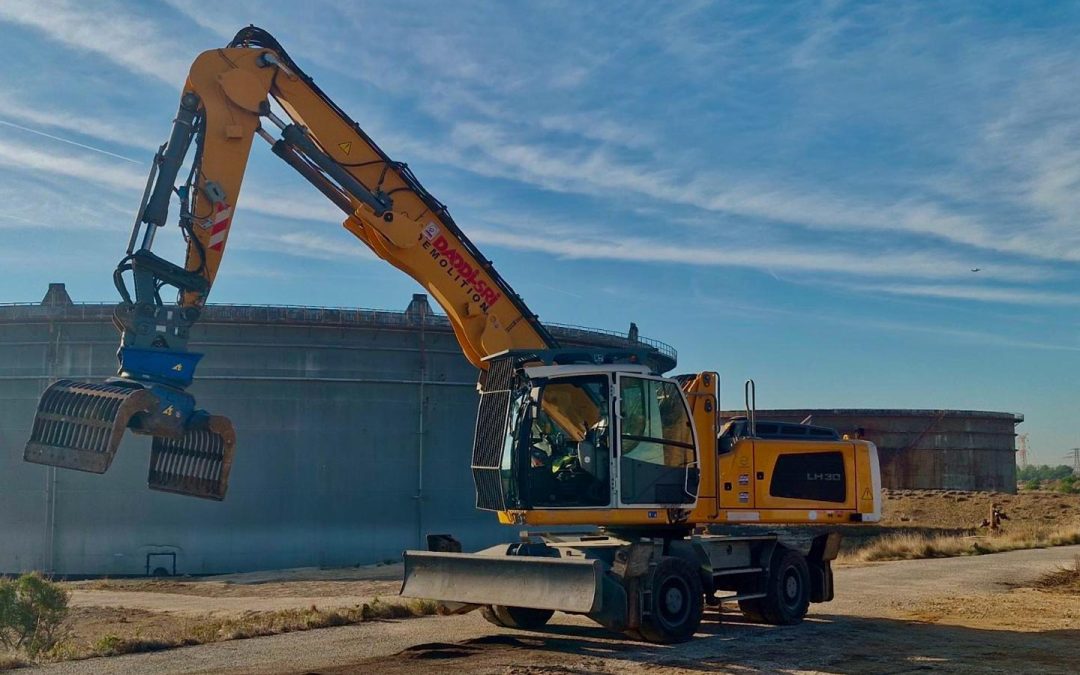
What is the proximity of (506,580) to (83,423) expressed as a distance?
4637mm

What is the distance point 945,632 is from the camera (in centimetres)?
1277

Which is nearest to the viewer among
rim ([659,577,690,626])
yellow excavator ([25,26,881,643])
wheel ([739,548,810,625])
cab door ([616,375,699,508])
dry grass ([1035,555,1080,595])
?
yellow excavator ([25,26,881,643])

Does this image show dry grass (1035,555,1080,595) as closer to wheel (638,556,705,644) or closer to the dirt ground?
the dirt ground

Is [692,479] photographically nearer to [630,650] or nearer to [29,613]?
[630,650]

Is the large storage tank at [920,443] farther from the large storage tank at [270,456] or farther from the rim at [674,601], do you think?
the rim at [674,601]

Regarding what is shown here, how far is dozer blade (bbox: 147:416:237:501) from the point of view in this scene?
10789mm

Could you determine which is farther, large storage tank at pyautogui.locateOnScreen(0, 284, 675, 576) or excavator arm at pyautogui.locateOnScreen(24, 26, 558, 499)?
large storage tank at pyautogui.locateOnScreen(0, 284, 675, 576)

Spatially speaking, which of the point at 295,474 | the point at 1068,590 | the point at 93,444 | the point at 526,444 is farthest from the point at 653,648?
the point at 295,474

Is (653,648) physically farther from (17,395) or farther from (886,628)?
(17,395)

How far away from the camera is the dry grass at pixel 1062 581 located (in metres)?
17.7

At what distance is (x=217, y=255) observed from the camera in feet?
38.4

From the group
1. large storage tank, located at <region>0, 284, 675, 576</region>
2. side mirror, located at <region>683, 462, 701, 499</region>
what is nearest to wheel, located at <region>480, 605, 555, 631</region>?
side mirror, located at <region>683, 462, 701, 499</region>

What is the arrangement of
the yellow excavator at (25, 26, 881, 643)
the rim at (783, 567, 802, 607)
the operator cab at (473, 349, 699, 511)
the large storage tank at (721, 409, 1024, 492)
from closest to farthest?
the yellow excavator at (25, 26, 881, 643) → the operator cab at (473, 349, 699, 511) → the rim at (783, 567, 802, 607) → the large storage tank at (721, 409, 1024, 492)

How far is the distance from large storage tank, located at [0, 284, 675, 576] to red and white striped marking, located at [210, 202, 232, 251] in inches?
775
